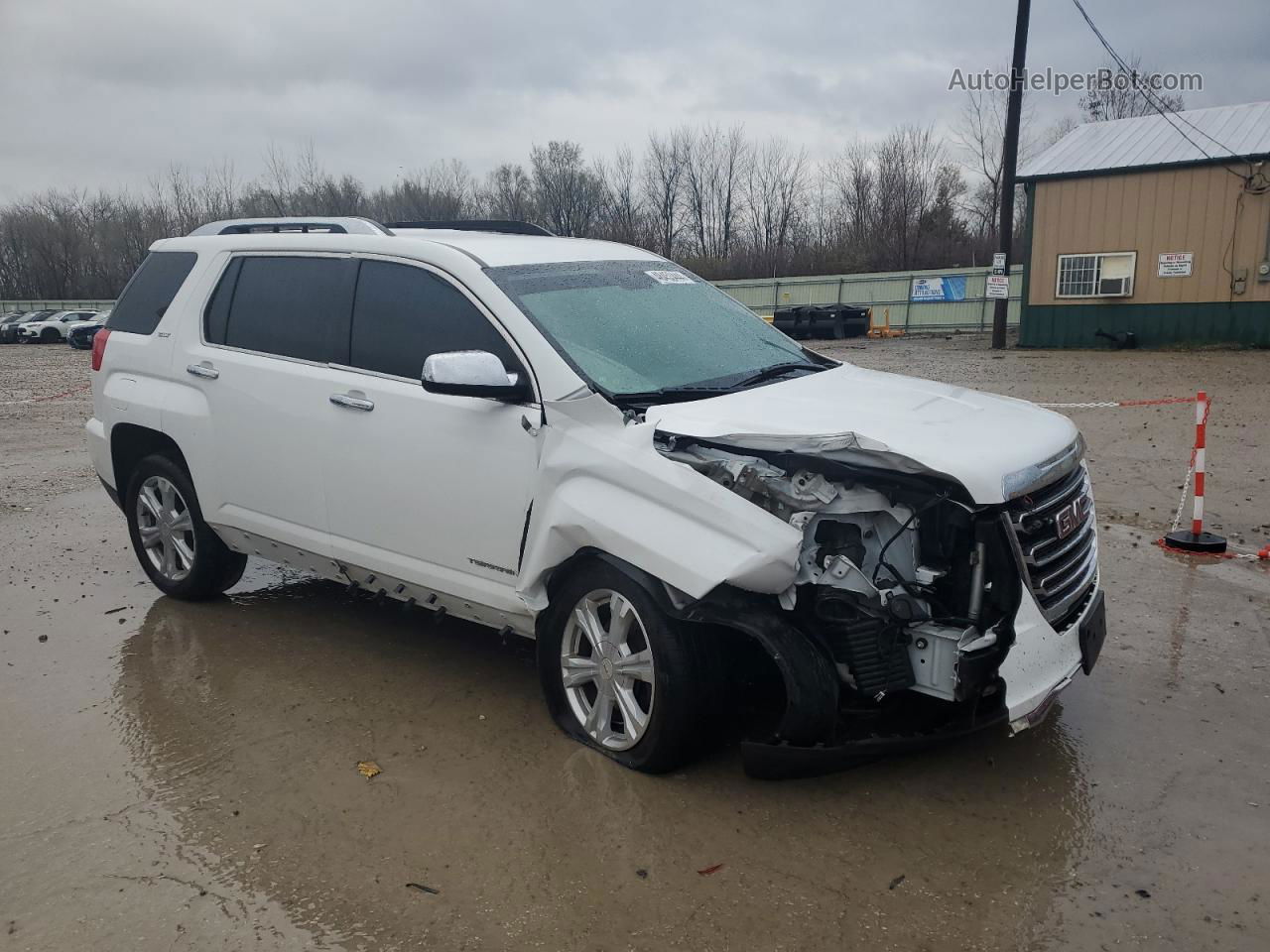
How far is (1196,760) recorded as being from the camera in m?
3.83

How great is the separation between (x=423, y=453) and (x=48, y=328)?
47725mm

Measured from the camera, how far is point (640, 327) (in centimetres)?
436

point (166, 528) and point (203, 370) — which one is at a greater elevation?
point (203, 370)

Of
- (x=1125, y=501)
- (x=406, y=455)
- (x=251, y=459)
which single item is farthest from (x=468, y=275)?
(x=1125, y=501)

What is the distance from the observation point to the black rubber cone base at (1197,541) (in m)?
6.45

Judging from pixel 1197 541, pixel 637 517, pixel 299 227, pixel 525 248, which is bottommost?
pixel 1197 541

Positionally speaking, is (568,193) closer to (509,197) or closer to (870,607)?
(509,197)

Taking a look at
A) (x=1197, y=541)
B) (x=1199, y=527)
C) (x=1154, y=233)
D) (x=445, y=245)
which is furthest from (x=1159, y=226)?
(x=445, y=245)

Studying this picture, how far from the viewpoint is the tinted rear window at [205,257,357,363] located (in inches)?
186

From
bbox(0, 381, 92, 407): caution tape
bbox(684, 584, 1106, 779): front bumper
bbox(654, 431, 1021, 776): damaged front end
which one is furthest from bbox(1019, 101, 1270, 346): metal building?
bbox(654, 431, 1021, 776): damaged front end

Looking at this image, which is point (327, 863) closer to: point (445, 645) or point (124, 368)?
point (445, 645)

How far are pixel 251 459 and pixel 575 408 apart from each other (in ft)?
6.62

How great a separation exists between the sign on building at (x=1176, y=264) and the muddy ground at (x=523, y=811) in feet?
64.7

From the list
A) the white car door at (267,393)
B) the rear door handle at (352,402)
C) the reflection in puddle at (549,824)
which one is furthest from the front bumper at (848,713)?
the white car door at (267,393)
